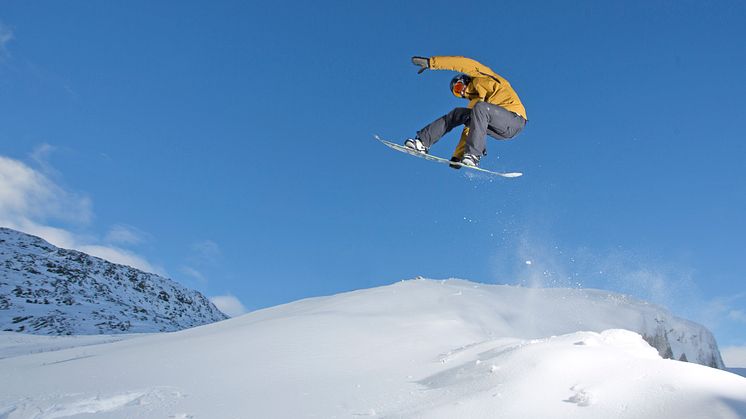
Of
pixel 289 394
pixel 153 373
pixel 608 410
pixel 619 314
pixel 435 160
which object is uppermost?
pixel 435 160

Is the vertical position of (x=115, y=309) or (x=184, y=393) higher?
(x=115, y=309)

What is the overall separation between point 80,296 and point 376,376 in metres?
43.8

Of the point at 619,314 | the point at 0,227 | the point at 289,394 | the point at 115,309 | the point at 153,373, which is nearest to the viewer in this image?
the point at 289,394

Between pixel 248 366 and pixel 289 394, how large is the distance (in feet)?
3.09

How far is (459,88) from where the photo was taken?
7516mm

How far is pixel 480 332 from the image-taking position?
630 centimetres

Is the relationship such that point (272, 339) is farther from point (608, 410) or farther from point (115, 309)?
point (115, 309)

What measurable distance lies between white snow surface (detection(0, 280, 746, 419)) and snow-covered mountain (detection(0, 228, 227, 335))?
2905 cm

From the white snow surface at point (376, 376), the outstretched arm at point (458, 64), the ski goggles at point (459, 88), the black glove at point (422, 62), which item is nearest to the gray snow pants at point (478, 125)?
the ski goggles at point (459, 88)

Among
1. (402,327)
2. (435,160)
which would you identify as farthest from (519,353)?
(435,160)

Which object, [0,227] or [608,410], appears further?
[0,227]

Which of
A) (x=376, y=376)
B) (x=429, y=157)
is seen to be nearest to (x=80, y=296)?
(x=429, y=157)

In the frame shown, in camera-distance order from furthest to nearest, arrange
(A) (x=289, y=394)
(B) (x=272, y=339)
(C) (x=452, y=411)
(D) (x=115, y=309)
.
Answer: (D) (x=115, y=309) → (B) (x=272, y=339) → (A) (x=289, y=394) → (C) (x=452, y=411)

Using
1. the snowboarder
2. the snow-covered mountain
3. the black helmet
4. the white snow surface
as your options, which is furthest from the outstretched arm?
the snow-covered mountain
